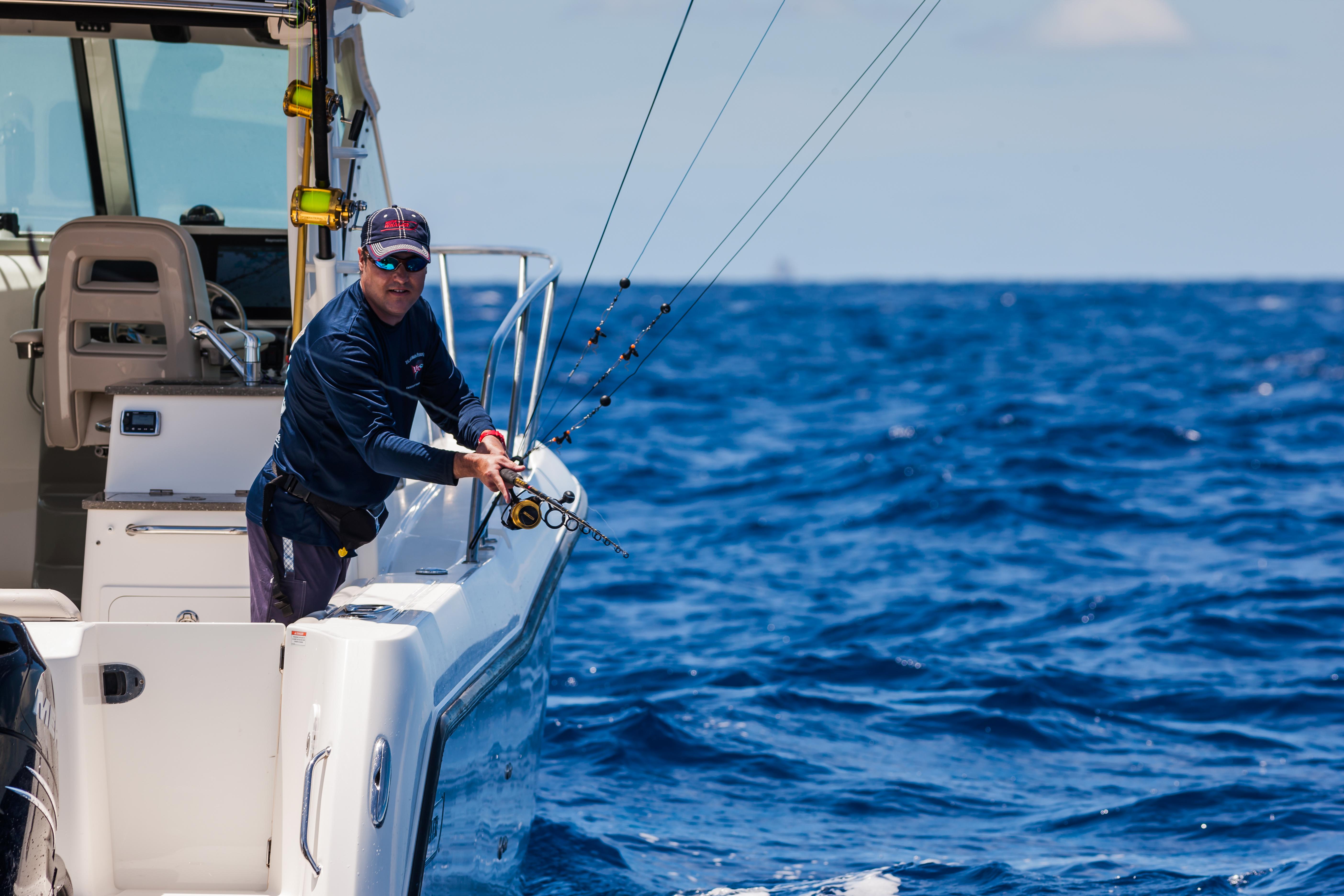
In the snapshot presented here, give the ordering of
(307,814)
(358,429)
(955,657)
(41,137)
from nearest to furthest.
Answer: (307,814), (358,429), (41,137), (955,657)

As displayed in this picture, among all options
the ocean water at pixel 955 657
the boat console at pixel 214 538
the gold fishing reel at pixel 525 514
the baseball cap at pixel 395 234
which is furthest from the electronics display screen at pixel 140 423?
the ocean water at pixel 955 657

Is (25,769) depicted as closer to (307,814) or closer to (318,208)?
(307,814)

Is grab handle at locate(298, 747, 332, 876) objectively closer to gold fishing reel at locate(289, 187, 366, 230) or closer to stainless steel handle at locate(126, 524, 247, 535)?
stainless steel handle at locate(126, 524, 247, 535)

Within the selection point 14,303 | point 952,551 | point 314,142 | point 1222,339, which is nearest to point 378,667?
point 314,142

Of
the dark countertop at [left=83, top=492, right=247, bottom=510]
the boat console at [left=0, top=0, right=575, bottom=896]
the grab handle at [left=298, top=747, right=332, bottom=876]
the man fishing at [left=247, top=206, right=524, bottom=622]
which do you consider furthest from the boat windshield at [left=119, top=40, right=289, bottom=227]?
the grab handle at [left=298, top=747, right=332, bottom=876]

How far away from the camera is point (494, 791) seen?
11.2ft

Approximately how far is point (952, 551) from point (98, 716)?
25.9 feet

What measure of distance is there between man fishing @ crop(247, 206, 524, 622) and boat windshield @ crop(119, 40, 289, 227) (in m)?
1.86

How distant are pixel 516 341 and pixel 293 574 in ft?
3.22

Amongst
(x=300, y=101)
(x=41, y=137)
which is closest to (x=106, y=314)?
(x=300, y=101)

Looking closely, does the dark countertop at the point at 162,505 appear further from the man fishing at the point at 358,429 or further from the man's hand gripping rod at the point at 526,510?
the man's hand gripping rod at the point at 526,510

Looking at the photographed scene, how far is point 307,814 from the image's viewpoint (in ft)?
8.46

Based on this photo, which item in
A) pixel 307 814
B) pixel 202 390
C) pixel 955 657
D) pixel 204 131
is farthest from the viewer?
pixel 955 657

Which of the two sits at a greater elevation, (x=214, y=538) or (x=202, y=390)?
(x=202, y=390)
